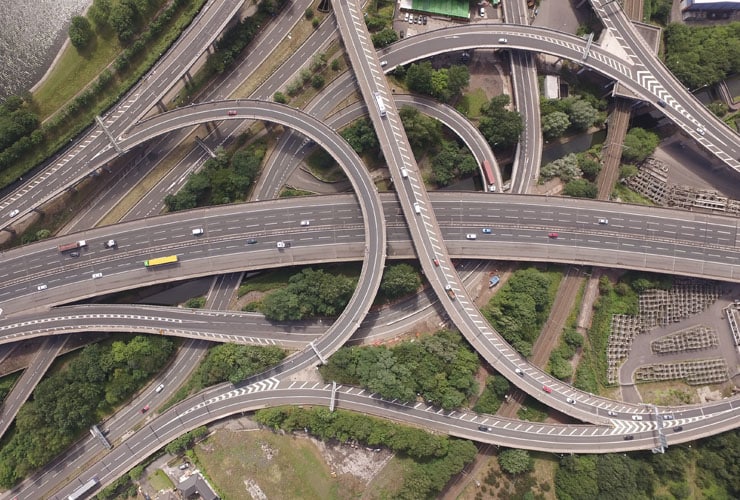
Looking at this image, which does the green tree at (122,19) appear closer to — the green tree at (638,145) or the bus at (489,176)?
the bus at (489,176)

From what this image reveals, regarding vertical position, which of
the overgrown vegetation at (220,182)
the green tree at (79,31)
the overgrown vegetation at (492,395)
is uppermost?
the green tree at (79,31)

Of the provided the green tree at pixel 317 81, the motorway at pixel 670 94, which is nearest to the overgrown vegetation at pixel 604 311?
the motorway at pixel 670 94

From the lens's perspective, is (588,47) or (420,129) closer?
(420,129)

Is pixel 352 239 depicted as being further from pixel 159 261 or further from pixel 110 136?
pixel 110 136

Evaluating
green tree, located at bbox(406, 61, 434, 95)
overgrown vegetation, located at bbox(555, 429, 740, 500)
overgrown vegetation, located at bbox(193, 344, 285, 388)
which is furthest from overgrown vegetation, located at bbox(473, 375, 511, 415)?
green tree, located at bbox(406, 61, 434, 95)

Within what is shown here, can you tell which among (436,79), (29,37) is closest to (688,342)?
(436,79)

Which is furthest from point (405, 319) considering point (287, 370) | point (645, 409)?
point (645, 409)

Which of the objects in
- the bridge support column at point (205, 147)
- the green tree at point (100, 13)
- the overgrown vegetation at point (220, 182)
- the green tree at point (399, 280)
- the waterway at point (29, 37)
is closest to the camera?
the green tree at point (399, 280)

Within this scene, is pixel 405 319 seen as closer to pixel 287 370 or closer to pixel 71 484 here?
pixel 287 370
